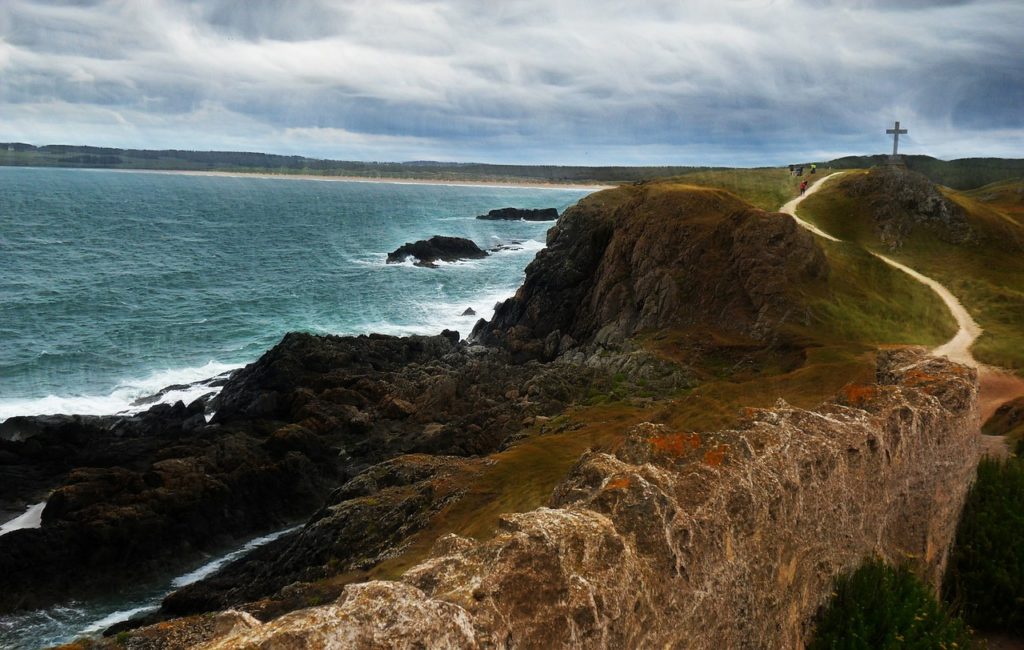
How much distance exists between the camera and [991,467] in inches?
625

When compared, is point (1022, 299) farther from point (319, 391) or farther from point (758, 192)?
point (319, 391)

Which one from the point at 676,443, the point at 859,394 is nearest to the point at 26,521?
the point at 676,443

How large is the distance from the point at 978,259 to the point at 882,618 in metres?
42.1

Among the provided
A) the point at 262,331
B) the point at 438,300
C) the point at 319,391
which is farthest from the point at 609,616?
the point at 438,300

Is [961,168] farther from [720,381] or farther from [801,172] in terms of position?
[720,381]

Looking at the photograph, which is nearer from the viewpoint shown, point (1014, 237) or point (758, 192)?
point (1014, 237)

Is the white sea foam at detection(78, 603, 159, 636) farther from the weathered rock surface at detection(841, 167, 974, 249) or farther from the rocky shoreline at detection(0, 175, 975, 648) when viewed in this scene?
the weathered rock surface at detection(841, 167, 974, 249)

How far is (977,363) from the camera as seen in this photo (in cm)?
2934

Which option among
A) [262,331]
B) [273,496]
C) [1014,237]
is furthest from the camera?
[262,331]

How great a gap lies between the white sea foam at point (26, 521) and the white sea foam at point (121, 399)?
14.3 m

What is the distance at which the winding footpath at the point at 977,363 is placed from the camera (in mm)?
20719

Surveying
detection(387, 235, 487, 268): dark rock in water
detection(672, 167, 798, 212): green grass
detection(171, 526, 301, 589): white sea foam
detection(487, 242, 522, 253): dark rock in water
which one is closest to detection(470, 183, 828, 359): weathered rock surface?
detection(672, 167, 798, 212): green grass

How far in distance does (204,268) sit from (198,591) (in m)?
75.9

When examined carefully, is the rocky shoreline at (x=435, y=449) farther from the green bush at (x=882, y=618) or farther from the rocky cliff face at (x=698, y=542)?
the green bush at (x=882, y=618)
